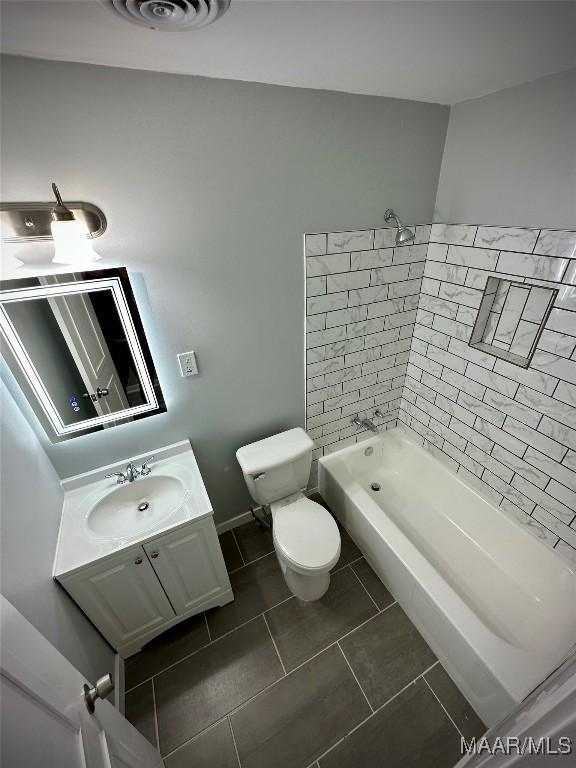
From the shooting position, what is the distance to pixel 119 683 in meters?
1.42

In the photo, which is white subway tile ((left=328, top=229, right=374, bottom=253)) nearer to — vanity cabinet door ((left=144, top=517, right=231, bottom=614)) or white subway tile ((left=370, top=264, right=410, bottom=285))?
white subway tile ((left=370, top=264, right=410, bottom=285))

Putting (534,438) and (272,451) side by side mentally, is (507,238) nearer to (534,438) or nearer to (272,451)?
(534,438)

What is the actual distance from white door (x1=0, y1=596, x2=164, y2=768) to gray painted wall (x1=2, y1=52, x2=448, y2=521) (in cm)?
89

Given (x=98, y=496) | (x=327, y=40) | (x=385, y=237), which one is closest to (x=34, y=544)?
(x=98, y=496)

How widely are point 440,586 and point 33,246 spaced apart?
2119 millimetres

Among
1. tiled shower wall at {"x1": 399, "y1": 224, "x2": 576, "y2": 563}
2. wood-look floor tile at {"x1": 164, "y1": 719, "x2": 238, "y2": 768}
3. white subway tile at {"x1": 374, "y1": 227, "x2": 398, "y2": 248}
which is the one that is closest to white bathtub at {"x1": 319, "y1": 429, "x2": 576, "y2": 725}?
tiled shower wall at {"x1": 399, "y1": 224, "x2": 576, "y2": 563}

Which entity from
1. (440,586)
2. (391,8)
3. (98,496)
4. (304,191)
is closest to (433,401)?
(440,586)

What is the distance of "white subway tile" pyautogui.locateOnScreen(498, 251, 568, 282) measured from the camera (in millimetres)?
1257

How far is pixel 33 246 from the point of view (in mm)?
1046

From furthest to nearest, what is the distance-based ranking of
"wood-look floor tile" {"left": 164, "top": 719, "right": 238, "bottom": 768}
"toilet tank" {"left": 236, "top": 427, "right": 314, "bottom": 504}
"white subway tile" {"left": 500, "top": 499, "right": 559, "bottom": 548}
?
"toilet tank" {"left": 236, "top": 427, "right": 314, "bottom": 504}
"white subway tile" {"left": 500, "top": 499, "right": 559, "bottom": 548}
"wood-look floor tile" {"left": 164, "top": 719, "right": 238, "bottom": 768}

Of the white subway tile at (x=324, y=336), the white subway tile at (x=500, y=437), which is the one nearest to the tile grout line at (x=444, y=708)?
the white subway tile at (x=500, y=437)

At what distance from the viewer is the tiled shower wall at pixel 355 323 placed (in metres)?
1.58

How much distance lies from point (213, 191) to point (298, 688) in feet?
7.08

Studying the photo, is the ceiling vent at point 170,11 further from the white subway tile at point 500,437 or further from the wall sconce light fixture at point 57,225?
the white subway tile at point 500,437
